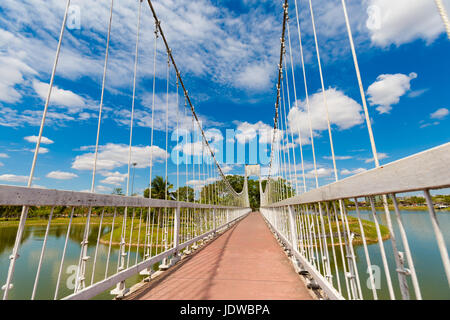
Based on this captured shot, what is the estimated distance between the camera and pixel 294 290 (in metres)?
2.06

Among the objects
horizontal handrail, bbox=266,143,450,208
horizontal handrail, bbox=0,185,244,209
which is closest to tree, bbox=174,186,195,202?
horizontal handrail, bbox=0,185,244,209

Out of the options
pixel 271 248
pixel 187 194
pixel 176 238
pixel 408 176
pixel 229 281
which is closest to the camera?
pixel 408 176

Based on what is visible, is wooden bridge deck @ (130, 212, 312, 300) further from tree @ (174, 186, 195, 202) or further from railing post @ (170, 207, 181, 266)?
tree @ (174, 186, 195, 202)

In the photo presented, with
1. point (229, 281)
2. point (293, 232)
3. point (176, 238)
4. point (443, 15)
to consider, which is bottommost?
point (229, 281)

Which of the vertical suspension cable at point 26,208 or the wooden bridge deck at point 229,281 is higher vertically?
the vertical suspension cable at point 26,208

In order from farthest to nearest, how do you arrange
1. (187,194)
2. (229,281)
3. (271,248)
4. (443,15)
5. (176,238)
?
(187,194) → (271,248) → (176,238) → (229,281) → (443,15)

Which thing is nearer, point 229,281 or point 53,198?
point 53,198

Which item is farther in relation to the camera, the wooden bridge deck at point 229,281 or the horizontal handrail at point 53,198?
the wooden bridge deck at point 229,281

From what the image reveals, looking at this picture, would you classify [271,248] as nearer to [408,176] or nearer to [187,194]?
[187,194]

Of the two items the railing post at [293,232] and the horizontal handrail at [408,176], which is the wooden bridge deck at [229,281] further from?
the horizontal handrail at [408,176]

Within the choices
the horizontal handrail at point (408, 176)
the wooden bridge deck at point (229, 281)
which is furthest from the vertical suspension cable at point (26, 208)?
the horizontal handrail at point (408, 176)

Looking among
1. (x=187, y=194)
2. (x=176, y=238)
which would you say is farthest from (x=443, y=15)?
(x=187, y=194)
